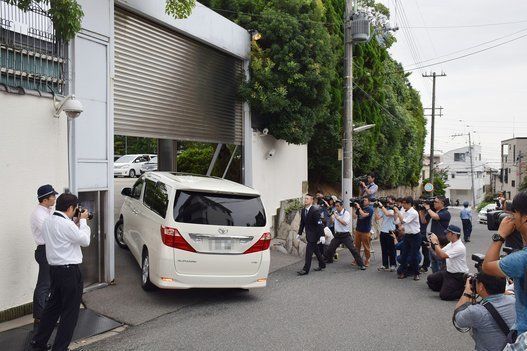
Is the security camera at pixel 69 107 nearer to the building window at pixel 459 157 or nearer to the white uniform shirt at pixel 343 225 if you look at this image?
the white uniform shirt at pixel 343 225

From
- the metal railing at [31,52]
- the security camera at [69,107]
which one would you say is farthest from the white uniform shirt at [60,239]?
the metal railing at [31,52]

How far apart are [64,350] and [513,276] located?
4.48m

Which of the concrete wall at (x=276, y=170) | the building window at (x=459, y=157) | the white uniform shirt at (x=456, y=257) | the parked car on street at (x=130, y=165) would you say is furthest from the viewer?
the building window at (x=459, y=157)

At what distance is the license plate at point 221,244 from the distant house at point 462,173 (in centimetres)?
8158

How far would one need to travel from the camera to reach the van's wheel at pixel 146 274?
→ 8055mm

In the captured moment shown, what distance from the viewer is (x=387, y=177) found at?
2491 centimetres

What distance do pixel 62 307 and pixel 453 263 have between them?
626 cm

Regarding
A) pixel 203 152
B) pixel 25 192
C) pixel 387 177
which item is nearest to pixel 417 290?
pixel 25 192

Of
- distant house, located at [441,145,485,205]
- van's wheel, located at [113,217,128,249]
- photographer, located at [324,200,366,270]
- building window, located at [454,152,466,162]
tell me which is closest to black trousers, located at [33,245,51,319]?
van's wheel, located at [113,217,128,249]

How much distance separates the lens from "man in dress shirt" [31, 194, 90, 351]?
5266 mm

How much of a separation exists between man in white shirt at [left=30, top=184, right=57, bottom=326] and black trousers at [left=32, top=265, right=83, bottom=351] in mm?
915

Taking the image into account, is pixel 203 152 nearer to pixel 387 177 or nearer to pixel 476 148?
pixel 387 177

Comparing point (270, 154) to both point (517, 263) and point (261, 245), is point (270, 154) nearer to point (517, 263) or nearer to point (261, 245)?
point (261, 245)

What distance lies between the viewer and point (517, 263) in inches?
132
